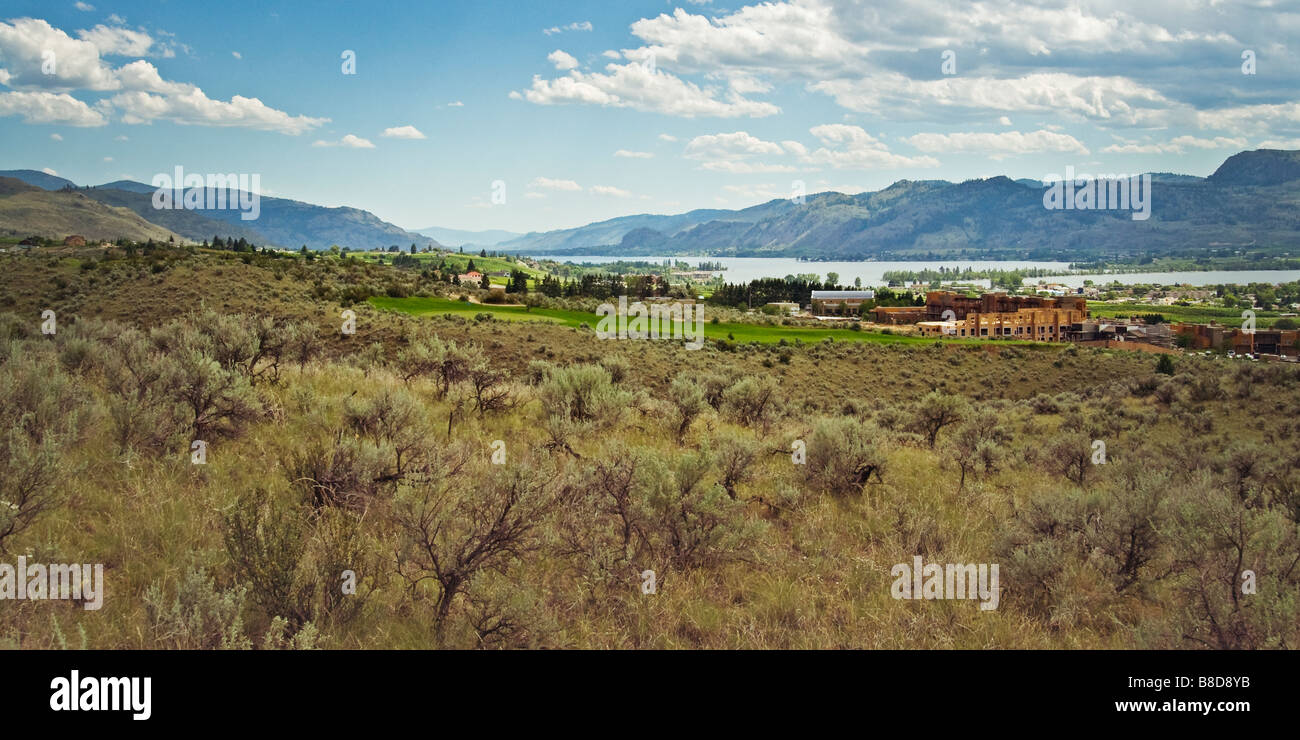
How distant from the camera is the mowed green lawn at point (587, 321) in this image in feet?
135

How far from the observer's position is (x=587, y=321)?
4781cm

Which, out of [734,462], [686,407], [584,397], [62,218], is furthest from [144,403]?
[62,218]

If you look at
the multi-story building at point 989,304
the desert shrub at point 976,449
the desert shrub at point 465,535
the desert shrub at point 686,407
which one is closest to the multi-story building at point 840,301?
the multi-story building at point 989,304

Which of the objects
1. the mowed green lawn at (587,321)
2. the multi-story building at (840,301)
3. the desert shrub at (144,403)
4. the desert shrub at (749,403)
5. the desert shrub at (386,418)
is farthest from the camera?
the multi-story building at (840,301)

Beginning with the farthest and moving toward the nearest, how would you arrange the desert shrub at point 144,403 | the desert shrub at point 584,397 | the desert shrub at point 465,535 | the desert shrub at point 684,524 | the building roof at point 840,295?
1. the building roof at point 840,295
2. the desert shrub at point 584,397
3. the desert shrub at point 144,403
4. the desert shrub at point 684,524
5. the desert shrub at point 465,535

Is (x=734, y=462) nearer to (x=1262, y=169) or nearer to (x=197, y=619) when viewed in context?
(x=197, y=619)

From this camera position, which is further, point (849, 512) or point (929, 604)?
point (849, 512)

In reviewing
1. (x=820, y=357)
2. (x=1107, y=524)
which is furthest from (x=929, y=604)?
(x=820, y=357)

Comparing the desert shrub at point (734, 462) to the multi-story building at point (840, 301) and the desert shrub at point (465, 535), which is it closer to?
the desert shrub at point (465, 535)

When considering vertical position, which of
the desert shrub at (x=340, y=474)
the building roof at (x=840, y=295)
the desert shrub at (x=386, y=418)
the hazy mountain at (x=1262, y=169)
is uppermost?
the hazy mountain at (x=1262, y=169)
